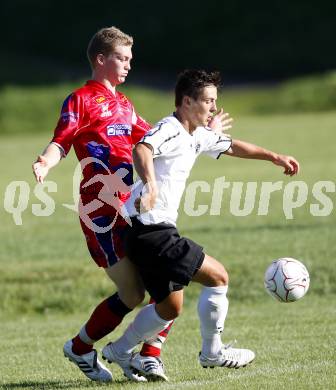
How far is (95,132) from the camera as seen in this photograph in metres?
6.86

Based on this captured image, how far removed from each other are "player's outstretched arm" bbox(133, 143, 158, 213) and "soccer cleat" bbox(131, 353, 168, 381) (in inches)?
38.9

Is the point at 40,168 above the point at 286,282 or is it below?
above

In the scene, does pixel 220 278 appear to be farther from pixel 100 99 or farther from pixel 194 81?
pixel 100 99

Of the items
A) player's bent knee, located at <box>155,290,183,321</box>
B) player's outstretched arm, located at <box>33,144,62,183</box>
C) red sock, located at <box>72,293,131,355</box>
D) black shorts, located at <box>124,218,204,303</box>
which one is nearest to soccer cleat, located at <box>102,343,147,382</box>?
red sock, located at <box>72,293,131,355</box>

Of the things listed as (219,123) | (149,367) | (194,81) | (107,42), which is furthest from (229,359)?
(107,42)

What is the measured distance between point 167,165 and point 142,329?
0.99 m

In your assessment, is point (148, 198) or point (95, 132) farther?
point (95, 132)

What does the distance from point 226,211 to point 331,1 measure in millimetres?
40350

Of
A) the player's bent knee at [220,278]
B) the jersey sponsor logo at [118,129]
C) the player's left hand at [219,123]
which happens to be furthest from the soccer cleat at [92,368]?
the player's left hand at [219,123]

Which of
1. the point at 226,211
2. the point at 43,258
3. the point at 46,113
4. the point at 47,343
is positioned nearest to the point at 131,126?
the point at 47,343

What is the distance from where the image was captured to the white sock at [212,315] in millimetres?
6578

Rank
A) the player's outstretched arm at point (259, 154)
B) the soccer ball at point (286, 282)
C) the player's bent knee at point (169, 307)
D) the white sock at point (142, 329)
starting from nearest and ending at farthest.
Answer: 1. the player's bent knee at point (169, 307)
2. the white sock at point (142, 329)
3. the player's outstretched arm at point (259, 154)
4. the soccer ball at point (286, 282)

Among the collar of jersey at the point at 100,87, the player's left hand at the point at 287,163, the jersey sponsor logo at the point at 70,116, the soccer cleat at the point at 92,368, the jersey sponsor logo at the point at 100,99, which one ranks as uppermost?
the collar of jersey at the point at 100,87

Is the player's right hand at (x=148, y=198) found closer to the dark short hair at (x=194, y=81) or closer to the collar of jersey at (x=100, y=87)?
the dark short hair at (x=194, y=81)
